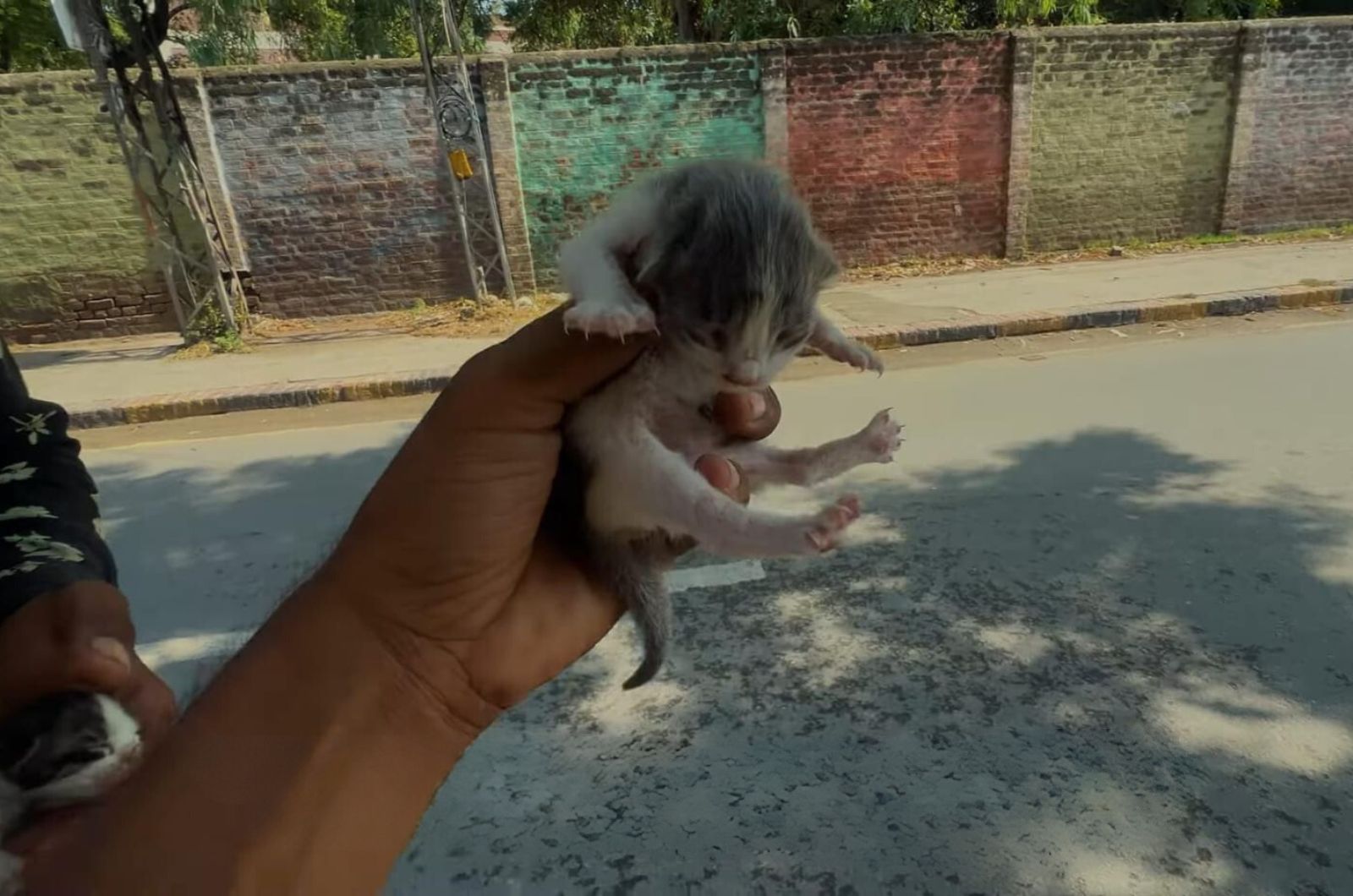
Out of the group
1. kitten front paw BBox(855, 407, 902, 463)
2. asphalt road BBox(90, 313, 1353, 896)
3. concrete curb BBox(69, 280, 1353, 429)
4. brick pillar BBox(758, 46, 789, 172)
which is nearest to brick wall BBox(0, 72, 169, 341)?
concrete curb BBox(69, 280, 1353, 429)

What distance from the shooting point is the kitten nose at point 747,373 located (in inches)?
77.1

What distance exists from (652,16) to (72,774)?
18277mm

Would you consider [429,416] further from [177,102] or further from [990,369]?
[177,102]

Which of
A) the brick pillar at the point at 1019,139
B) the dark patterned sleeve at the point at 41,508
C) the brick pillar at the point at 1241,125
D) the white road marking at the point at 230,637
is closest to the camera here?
the dark patterned sleeve at the point at 41,508

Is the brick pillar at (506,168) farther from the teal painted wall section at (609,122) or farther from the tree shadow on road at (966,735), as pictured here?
Result: the tree shadow on road at (966,735)

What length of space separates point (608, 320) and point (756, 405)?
0.67 metres

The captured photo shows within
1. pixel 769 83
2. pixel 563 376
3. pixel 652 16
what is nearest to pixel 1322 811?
pixel 563 376

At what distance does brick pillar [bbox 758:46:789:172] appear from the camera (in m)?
11.6

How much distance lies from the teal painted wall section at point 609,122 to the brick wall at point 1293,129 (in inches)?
284

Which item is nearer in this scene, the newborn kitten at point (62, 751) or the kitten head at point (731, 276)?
the newborn kitten at point (62, 751)

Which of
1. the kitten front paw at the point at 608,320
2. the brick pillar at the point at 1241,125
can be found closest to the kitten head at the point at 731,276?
the kitten front paw at the point at 608,320

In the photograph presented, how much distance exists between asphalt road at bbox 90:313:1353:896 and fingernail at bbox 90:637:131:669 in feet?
4.14

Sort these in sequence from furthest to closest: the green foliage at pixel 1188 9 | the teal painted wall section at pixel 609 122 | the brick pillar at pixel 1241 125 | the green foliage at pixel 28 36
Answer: the green foliage at pixel 28 36 < the green foliage at pixel 1188 9 < the brick pillar at pixel 1241 125 < the teal painted wall section at pixel 609 122

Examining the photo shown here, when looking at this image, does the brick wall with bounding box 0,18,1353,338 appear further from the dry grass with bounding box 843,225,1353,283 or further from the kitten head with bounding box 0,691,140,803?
the kitten head with bounding box 0,691,140,803
